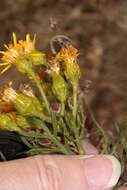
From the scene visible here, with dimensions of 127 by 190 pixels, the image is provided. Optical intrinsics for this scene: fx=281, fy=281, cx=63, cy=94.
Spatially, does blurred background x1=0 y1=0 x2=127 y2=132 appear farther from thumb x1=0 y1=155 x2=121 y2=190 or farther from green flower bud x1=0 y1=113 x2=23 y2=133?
green flower bud x1=0 y1=113 x2=23 y2=133

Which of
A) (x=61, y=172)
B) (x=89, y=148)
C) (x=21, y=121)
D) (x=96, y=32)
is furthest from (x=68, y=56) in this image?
(x=96, y=32)

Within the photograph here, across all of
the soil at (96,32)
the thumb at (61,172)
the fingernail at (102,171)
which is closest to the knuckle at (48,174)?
the thumb at (61,172)

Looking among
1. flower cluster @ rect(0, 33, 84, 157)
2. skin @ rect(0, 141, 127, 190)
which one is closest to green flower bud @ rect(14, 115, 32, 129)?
flower cluster @ rect(0, 33, 84, 157)

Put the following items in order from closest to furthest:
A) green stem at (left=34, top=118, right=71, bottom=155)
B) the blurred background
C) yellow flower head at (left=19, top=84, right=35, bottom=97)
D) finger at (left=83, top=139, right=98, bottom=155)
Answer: green stem at (left=34, top=118, right=71, bottom=155)
yellow flower head at (left=19, top=84, right=35, bottom=97)
finger at (left=83, top=139, right=98, bottom=155)
the blurred background

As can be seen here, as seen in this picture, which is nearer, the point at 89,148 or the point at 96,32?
the point at 89,148

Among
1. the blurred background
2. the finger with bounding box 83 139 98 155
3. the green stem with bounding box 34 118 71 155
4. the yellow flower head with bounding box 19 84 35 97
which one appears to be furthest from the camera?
the blurred background

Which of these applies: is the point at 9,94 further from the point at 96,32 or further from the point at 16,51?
the point at 96,32

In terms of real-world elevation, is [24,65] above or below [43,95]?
above
